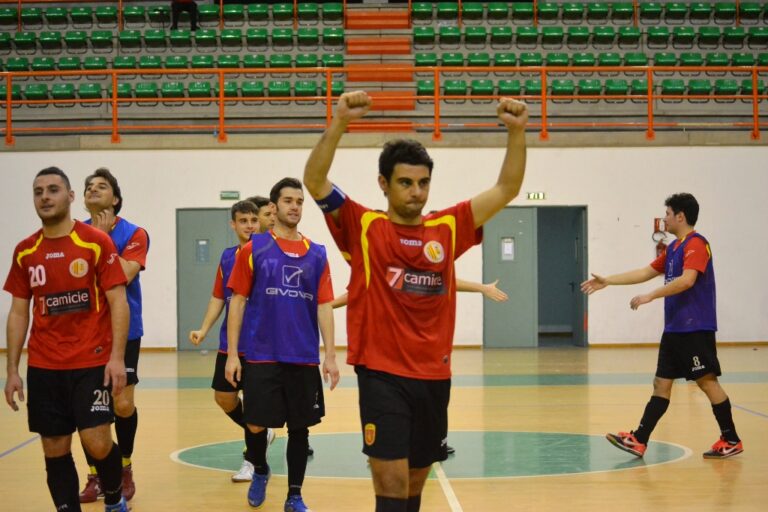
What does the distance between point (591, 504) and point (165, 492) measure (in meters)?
2.88

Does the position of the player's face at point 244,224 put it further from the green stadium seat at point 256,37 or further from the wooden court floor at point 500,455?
the green stadium seat at point 256,37

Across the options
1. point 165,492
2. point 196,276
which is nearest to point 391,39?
point 196,276

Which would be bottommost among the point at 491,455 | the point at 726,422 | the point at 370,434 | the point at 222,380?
the point at 491,455

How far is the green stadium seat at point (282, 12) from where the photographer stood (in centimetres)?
2436

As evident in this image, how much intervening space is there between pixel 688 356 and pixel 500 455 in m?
1.73

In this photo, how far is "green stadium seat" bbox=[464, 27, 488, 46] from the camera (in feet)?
77.2

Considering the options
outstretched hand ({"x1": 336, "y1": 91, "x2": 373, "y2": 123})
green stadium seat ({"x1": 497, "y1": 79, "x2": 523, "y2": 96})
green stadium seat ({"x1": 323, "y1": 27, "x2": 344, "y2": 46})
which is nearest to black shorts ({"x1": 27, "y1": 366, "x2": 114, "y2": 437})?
outstretched hand ({"x1": 336, "y1": 91, "x2": 373, "y2": 123})

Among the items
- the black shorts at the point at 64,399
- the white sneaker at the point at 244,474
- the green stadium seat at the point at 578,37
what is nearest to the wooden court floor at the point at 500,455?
the white sneaker at the point at 244,474

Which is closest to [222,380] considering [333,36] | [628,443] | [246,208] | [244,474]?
[244,474]

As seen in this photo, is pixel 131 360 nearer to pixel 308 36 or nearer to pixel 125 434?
pixel 125 434

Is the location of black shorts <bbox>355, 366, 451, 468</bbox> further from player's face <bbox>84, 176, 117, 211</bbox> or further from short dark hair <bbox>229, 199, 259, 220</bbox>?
short dark hair <bbox>229, 199, 259, 220</bbox>

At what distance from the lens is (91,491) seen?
618 centimetres

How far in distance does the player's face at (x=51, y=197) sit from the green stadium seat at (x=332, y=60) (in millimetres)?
18145

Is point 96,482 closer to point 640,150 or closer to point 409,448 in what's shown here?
point 409,448
